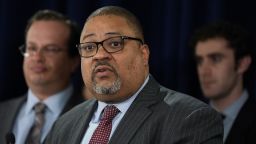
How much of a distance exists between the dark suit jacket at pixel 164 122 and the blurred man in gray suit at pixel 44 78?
0.82m

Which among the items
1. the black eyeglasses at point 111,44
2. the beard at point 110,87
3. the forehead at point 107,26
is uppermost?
the forehead at point 107,26

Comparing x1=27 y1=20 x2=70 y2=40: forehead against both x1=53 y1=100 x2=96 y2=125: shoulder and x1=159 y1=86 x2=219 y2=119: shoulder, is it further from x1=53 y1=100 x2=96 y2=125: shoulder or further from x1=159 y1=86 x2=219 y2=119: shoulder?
x1=159 y1=86 x2=219 y2=119: shoulder

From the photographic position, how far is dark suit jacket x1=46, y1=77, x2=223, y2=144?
1602mm

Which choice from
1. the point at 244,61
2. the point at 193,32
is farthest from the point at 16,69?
the point at 244,61

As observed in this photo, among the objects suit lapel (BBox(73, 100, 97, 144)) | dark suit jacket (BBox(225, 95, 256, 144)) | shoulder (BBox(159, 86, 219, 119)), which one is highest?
shoulder (BBox(159, 86, 219, 119))

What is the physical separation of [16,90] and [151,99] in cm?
141

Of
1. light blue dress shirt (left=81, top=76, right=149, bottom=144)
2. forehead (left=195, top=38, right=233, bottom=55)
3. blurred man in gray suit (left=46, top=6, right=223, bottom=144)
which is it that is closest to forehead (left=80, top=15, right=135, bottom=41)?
blurred man in gray suit (left=46, top=6, right=223, bottom=144)

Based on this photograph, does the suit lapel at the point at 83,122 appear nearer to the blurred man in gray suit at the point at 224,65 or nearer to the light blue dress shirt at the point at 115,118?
the light blue dress shirt at the point at 115,118

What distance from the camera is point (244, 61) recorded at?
266cm

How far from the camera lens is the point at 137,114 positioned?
5.57 ft

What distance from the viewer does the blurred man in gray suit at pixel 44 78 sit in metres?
2.60

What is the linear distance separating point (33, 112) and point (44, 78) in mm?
158

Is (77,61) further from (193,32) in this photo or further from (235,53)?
(235,53)

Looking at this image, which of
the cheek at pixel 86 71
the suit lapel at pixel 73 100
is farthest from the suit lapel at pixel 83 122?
the suit lapel at pixel 73 100
